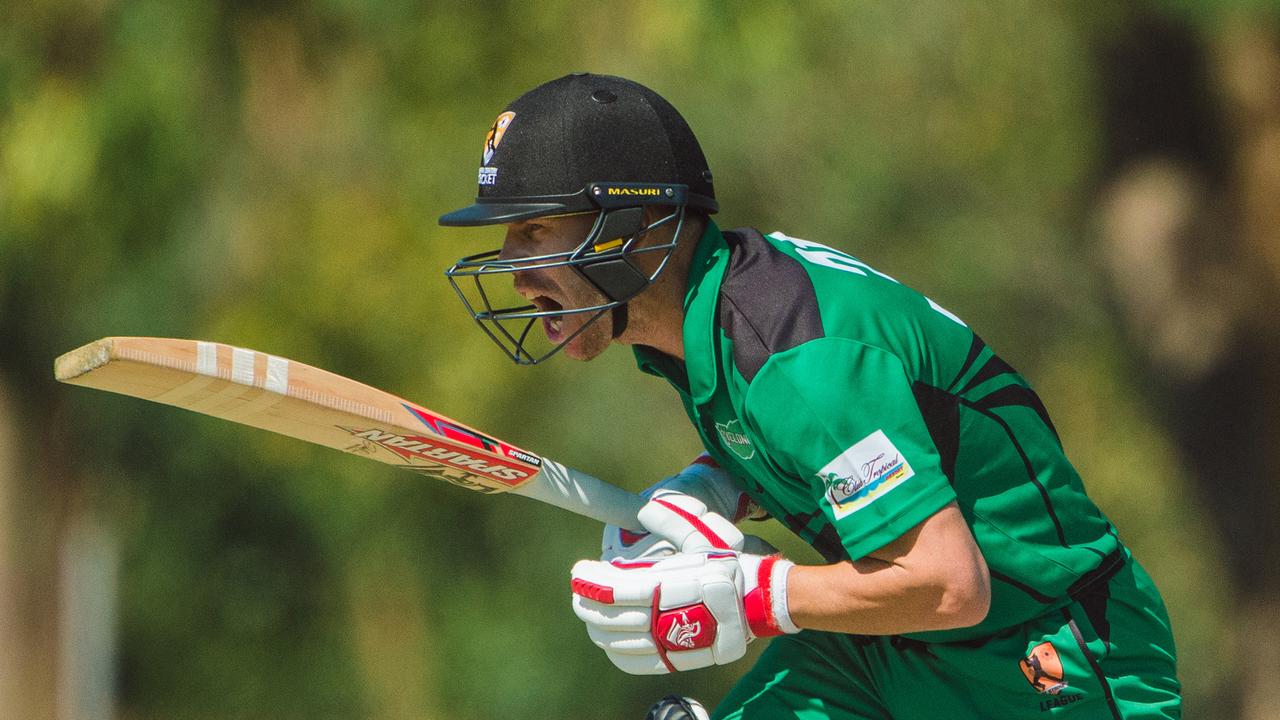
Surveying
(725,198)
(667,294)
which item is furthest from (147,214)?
(667,294)

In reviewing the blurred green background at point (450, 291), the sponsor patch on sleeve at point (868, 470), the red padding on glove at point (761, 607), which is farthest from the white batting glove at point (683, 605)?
the blurred green background at point (450, 291)

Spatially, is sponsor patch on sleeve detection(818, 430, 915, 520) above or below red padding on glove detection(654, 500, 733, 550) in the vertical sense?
above

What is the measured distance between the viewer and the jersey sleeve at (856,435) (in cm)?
183

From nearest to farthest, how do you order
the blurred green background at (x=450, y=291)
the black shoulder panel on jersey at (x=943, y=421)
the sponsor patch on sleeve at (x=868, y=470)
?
the sponsor patch on sleeve at (x=868, y=470), the black shoulder panel on jersey at (x=943, y=421), the blurred green background at (x=450, y=291)

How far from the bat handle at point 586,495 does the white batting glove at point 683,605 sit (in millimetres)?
395

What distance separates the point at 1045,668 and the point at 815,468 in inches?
21.0

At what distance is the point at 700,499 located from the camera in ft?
8.16

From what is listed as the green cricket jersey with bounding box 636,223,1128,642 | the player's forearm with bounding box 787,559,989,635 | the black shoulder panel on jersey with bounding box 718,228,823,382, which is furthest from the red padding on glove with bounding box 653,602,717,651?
the black shoulder panel on jersey with bounding box 718,228,823,382

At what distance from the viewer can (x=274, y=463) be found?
532cm

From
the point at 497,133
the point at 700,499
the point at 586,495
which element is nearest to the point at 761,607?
the point at 700,499

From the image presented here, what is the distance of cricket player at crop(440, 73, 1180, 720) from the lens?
1857 mm

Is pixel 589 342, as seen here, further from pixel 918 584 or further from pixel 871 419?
pixel 918 584

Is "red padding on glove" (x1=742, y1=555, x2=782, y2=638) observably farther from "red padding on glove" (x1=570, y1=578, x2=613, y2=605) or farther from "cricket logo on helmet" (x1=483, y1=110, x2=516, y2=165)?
"cricket logo on helmet" (x1=483, y1=110, x2=516, y2=165)

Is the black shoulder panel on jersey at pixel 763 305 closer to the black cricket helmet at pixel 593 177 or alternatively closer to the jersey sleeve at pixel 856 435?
the jersey sleeve at pixel 856 435
